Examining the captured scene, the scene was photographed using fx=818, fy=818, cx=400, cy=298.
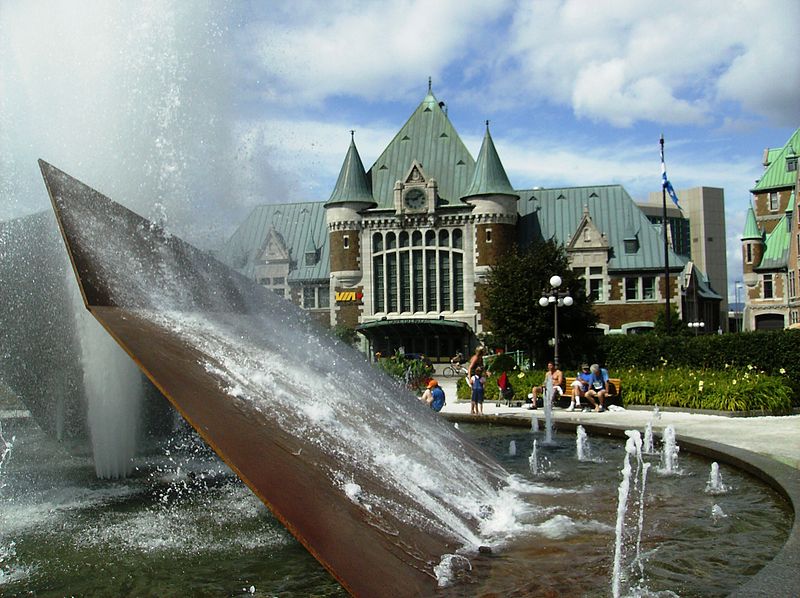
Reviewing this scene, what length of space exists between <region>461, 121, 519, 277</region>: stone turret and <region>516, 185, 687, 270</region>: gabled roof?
2876 mm

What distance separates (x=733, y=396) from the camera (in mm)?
17250

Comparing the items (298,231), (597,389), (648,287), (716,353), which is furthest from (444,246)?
(597,389)

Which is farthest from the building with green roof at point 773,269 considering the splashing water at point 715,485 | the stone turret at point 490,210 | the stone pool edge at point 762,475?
the splashing water at point 715,485

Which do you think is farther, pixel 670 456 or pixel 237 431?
pixel 670 456

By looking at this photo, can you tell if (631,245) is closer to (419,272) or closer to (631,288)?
(631,288)

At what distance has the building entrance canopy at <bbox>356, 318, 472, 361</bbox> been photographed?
1970 inches

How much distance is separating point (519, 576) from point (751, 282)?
254 ft

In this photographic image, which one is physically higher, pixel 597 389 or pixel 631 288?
pixel 631 288

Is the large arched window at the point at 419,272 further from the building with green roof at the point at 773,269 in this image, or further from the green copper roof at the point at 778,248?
the green copper roof at the point at 778,248

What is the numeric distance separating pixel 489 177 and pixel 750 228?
37.5m

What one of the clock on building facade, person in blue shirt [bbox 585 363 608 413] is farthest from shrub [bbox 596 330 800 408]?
the clock on building facade

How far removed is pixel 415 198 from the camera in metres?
52.6

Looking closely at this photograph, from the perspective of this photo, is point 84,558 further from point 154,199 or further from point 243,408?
point 154,199

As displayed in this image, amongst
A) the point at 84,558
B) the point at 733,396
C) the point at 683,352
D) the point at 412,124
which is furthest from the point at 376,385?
the point at 412,124
